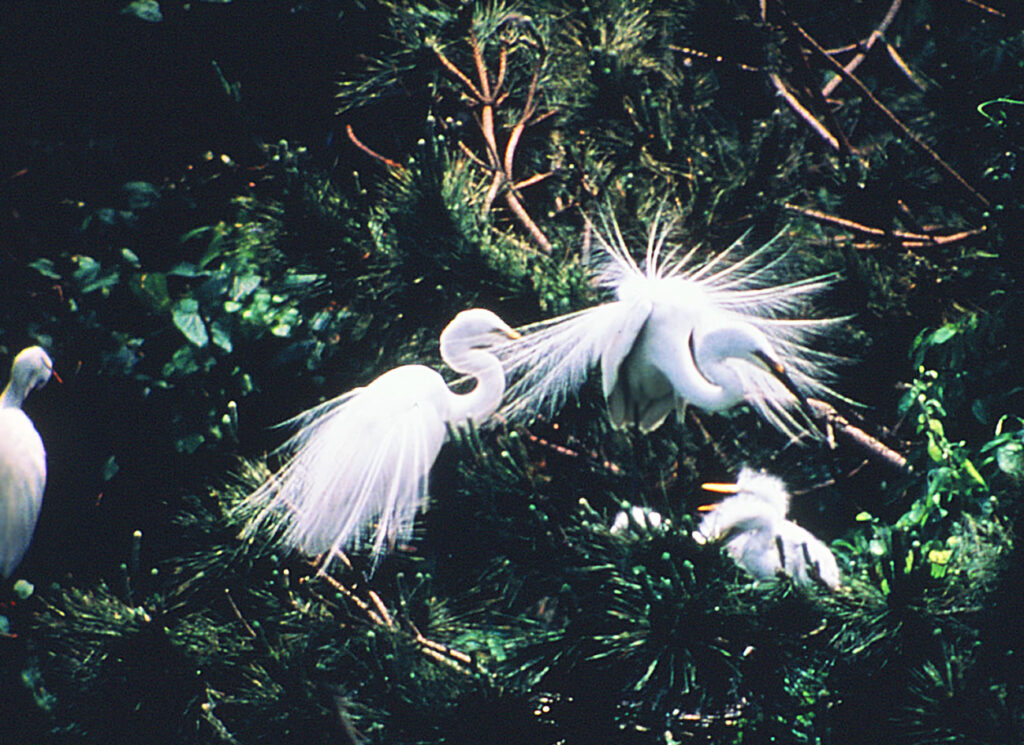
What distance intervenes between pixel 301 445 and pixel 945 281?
3.28 feet

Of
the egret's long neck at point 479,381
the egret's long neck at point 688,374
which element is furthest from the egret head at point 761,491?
the egret's long neck at point 479,381

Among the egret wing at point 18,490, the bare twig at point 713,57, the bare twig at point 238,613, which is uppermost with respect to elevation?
the bare twig at point 713,57

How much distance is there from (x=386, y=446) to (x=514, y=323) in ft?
0.92

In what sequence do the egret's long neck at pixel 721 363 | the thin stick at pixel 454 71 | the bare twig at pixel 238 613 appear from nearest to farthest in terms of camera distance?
1. the bare twig at pixel 238 613
2. the egret's long neck at pixel 721 363
3. the thin stick at pixel 454 71

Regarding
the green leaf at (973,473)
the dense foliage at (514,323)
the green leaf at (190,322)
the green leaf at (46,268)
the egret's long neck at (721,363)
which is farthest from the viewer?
the green leaf at (46,268)

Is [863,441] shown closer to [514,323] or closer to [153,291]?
[514,323]

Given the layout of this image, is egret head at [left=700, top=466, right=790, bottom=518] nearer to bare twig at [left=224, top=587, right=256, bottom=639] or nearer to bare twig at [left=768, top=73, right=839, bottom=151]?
bare twig at [left=768, top=73, right=839, bottom=151]

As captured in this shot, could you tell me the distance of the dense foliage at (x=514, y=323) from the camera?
2.06ft

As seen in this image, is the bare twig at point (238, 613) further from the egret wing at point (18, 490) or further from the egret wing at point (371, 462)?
the egret wing at point (18, 490)

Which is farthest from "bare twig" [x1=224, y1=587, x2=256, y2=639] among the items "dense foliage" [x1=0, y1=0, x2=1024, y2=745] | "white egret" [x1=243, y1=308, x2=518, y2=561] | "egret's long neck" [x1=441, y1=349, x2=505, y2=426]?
"egret's long neck" [x1=441, y1=349, x2=505, y2=426]

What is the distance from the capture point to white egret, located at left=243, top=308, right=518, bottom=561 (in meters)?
1.20

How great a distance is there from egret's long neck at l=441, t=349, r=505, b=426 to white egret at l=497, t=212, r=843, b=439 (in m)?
0.03

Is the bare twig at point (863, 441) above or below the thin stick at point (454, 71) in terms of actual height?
below

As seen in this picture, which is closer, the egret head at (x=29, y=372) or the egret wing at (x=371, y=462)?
the egret wing at (x=371, y=462)
